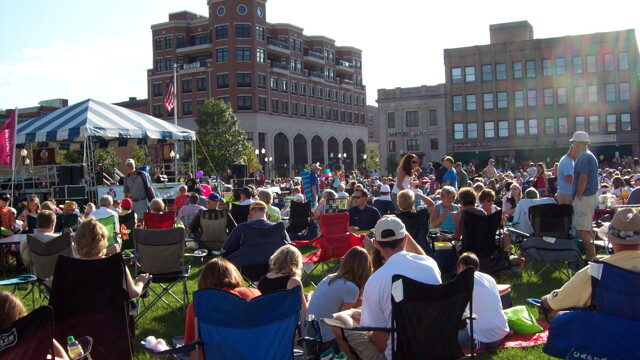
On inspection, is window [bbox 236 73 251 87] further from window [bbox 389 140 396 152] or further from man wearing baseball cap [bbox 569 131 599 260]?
man wearing baseball cap [bbox 569 131 599 260]

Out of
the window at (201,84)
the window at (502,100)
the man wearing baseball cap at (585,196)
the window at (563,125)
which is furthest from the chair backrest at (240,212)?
the window at (201,84)

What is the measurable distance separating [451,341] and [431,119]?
5746 cm

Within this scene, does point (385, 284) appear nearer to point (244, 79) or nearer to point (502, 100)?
point (502, 100)

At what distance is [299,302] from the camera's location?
12.4ft

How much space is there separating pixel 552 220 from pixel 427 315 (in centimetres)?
518

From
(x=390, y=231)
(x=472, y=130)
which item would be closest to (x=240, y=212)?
(x=390, y=231)

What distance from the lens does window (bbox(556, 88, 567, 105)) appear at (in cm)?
5484

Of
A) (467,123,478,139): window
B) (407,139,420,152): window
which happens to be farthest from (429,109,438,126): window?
(467,123,478,139): window

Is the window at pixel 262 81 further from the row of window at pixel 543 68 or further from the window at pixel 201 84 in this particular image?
the row of window at pixel 543 68

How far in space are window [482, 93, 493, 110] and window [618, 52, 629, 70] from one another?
1147 centimetres

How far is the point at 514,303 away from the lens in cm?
683

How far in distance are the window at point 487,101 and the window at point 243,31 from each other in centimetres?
2554

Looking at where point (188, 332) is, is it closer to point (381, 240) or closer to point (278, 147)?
point (381, 240)

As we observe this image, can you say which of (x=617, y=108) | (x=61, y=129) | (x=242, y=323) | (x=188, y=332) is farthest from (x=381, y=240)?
(x=617, y=108)
